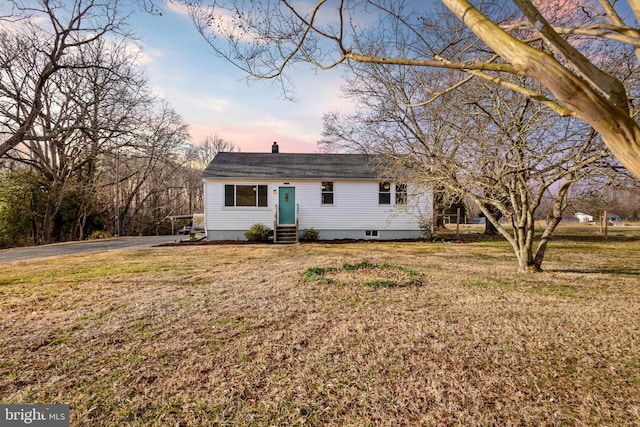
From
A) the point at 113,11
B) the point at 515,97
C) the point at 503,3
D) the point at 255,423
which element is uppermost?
the point at 113,11

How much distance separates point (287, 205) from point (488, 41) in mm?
13519

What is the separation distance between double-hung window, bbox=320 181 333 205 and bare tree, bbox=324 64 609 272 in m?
5.38

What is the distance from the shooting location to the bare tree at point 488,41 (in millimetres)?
1665

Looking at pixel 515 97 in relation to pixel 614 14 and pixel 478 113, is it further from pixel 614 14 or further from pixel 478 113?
pixel 614 14

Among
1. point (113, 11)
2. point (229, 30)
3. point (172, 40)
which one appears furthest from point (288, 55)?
point (113, 11)

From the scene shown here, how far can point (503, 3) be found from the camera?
17.6 feet

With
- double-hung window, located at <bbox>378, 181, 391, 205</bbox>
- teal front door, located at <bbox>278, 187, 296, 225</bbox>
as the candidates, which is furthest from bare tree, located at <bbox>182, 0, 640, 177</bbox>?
teal front door, located at <bbox>278, 187, 296, 225</bbox>

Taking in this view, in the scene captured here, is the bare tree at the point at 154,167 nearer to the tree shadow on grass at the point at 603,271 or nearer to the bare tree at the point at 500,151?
the bare tree at the point at 500,151

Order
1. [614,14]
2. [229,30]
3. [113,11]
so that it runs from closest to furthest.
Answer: [614,14] → [229,30] → [113,11]

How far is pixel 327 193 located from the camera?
15320 mm

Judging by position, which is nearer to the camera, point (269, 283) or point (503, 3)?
point (503, 3)

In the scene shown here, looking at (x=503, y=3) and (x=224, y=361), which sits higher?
(x=503, y=3)

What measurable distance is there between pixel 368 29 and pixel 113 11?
9218 millimetres

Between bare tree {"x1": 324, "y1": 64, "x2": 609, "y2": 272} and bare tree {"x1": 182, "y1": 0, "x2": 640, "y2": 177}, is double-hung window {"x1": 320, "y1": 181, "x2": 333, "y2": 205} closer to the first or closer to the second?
bare tree {"x1": 324, "y1": 64, "x2": 609, "y2": 272}
